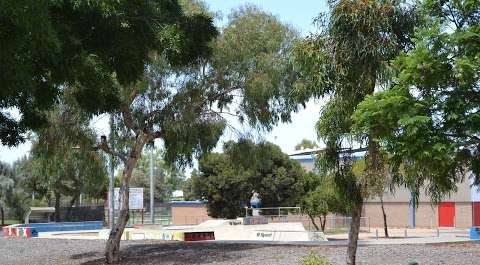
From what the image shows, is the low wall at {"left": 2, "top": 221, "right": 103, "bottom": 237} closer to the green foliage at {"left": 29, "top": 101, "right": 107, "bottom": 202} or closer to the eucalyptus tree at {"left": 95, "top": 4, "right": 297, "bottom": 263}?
the green foliage at {"left": 29, "top": 101, "right": 107, "bottom": 202}

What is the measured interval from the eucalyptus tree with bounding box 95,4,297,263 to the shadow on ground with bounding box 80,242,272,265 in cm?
127

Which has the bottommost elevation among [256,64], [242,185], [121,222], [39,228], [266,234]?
[39,228]

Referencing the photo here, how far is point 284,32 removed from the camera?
24.3m

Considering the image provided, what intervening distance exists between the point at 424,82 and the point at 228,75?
53.7 ft

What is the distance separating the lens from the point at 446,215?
5559 cm

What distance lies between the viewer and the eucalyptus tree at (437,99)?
7.66 m

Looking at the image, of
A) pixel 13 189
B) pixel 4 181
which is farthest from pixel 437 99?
pixel 13 189

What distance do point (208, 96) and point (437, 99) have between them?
54.5 ft

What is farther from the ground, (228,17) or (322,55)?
(228,17)

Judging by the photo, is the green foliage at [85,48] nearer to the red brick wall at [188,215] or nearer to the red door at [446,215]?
the red door at [446,215]

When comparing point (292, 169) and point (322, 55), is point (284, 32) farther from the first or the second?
point (292, 169)

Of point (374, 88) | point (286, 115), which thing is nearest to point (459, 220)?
point (286, 115)

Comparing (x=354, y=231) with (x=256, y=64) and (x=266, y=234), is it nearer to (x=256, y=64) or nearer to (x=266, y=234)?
(x=256, y=64)

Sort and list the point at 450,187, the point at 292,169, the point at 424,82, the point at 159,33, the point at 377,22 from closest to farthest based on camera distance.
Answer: the point at 424,82 → the point at 450,187 → the point at 159,33 → the point at 377,22 → the point at 292,169
